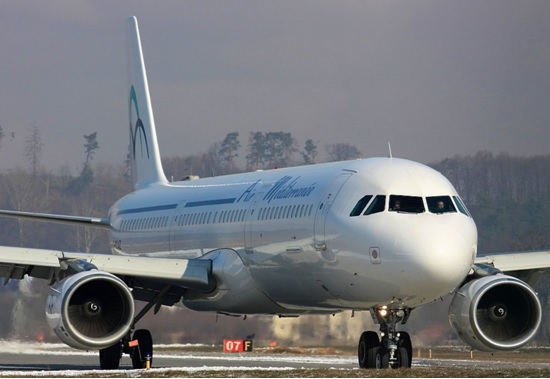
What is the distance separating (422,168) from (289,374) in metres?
A: 4.85

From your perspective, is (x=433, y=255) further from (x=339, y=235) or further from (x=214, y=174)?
(x=214, y=174)

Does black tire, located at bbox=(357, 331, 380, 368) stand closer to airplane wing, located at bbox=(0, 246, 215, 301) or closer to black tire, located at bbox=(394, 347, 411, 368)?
black tire, located at bbox=(394, 347, 411, 368)

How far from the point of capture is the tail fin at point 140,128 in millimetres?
38375

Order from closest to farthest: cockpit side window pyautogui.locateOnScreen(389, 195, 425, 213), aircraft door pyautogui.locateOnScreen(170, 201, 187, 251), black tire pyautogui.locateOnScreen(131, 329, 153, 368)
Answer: cockpit side window pyautogui.locateOnScreen(389, 195, 425, 213) < black tire pyautogui.locateOnScreen(131, 329, 153, 368) < aircraft door pyautogui.locateOnScreen(170, 201, 187, 251)

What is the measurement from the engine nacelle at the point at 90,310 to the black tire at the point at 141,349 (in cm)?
462

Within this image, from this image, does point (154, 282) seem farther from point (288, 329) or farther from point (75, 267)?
point (288, 329)

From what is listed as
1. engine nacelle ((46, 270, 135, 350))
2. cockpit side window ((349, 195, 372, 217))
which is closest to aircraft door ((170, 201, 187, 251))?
engine nacelle ((46, 270, 135, 350))

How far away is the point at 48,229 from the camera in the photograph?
65438 mm

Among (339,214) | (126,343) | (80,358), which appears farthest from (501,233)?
(339,214)

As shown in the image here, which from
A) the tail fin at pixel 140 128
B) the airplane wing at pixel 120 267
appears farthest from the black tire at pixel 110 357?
the tail fin at pixel 140 128

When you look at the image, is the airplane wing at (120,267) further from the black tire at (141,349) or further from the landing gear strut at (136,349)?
the black tire at (141,349)

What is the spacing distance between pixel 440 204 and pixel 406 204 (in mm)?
587

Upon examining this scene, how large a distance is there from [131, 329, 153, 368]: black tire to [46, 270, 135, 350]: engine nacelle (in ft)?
15.2

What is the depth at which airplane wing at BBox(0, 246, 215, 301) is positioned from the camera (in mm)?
24953
